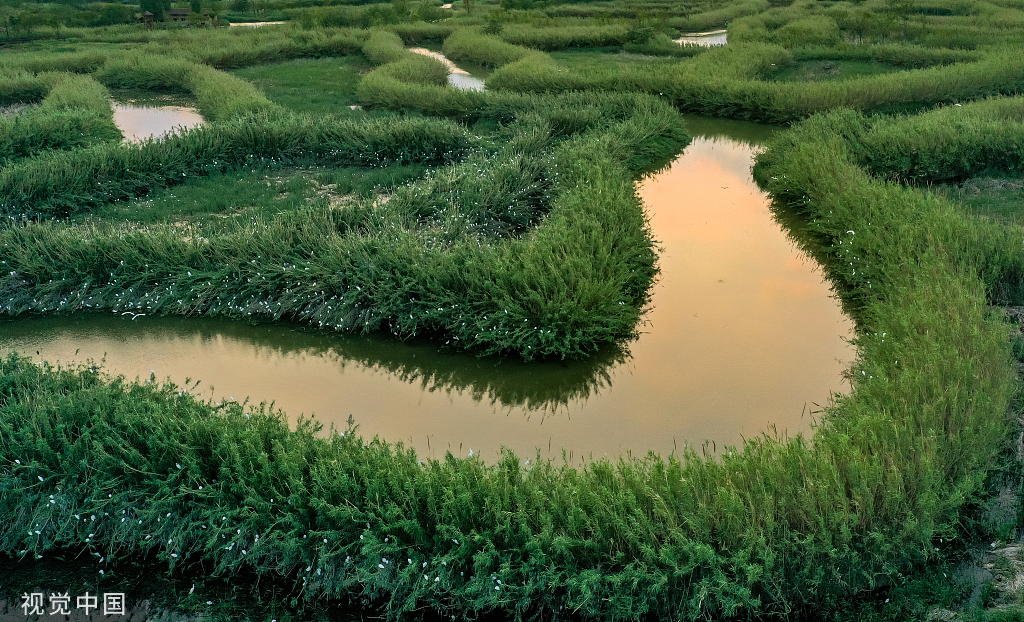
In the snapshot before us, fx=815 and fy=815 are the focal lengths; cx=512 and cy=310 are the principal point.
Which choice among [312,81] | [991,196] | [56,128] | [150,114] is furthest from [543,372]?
[312,81]

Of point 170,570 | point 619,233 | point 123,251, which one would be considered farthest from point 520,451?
point 123,251

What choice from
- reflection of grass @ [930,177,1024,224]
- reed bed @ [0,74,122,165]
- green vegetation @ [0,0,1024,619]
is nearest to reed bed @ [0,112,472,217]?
green vegetation @ [0,0,1024,619]

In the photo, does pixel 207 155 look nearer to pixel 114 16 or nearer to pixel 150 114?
pixel 150 114

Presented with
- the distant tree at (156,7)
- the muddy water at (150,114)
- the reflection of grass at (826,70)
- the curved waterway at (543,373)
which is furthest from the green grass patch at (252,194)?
the distant tree at (156,7)

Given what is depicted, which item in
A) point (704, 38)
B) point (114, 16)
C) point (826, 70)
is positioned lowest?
point (826, 70)

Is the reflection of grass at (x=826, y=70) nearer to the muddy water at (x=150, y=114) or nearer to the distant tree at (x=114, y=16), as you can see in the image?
the muddy water at (x=150, y=114)

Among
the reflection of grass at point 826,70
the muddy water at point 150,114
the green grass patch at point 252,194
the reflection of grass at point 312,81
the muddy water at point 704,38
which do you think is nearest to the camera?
the green grass patch at point 252,194

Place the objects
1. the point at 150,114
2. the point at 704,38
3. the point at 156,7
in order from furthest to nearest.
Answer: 1. the point at 156,7
2. the point at 704,38
3. the point at 150,114
